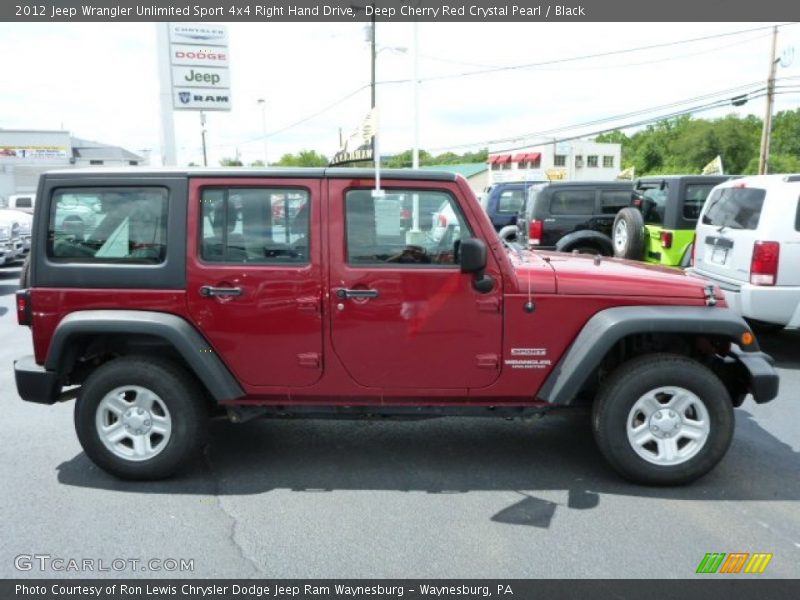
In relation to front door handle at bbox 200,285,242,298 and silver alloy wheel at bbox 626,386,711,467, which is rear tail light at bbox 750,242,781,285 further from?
front door handle at bbox 200,285,242,298

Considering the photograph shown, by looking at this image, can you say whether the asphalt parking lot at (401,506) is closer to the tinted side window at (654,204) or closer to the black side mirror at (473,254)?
the black side mirror at (473,254)

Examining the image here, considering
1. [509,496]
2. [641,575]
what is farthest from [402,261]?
[641,575]

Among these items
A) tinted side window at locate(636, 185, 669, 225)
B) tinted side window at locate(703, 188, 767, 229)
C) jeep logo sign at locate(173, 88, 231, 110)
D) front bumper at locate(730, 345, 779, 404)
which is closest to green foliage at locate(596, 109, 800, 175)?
jeep logo sign at locate(173, 88, 231, 110)

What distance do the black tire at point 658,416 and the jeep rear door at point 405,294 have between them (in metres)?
0.73

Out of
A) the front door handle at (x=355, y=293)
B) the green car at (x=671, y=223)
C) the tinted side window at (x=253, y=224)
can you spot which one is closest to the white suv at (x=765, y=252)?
the green car at (x=671, y=223)

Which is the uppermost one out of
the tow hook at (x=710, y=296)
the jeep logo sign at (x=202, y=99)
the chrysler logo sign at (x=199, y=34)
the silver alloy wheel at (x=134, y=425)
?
the chrysler logo sign at (x=199, y=34)

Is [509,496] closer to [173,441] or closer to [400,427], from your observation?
[400,427]

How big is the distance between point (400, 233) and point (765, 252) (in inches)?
165

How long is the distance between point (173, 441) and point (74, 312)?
978 millimetres

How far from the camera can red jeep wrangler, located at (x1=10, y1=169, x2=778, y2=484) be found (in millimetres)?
3809

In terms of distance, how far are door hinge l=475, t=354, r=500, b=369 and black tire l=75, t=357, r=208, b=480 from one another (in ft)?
5.71

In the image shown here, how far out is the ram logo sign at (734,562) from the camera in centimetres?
307

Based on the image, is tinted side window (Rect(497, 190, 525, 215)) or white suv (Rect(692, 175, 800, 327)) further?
tinted side window (Rect(497, 190, 525, 215))

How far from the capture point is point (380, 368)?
390 centimetres
